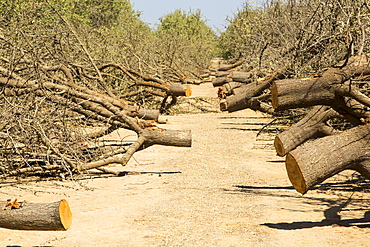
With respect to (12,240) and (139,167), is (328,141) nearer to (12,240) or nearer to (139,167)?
(12,240)

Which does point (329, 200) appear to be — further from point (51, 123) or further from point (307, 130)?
point (51, 123)

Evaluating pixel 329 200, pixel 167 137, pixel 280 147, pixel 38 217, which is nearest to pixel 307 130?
pixel 280 147

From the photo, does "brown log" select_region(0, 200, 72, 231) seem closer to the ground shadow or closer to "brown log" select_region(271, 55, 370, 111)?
the ground shadow

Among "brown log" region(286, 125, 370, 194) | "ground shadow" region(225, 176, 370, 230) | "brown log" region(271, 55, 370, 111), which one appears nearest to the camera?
"brown log" region(286, 125, 370, 194)

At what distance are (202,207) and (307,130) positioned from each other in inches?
85.1

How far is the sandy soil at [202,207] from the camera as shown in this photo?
5180 mm

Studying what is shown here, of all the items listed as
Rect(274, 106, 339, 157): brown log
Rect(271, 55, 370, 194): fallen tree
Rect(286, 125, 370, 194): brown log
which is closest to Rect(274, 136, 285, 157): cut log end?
Rect(274, 106, 339, 157): brown log

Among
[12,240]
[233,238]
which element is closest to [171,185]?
[233,238]

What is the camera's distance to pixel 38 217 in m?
4.13

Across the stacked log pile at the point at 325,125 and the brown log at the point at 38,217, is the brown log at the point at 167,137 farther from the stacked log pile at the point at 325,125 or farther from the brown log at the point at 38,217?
the brown log at the point at 38,217

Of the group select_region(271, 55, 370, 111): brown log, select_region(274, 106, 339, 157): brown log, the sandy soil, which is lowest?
the sandy soil

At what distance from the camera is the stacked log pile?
5352mm

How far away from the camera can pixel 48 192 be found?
688 cm

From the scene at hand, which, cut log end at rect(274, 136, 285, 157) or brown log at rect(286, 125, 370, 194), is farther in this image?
cut log end at rect(274, 136, 285, 157)
